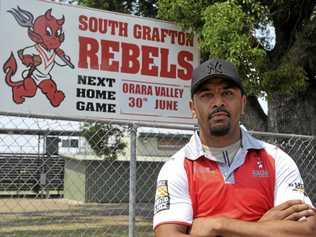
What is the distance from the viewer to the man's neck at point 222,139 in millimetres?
2713

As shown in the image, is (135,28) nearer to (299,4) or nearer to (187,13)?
(187,13)

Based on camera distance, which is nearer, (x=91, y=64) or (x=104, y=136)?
(x=104, y=136)

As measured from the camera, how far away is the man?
2.58 metres

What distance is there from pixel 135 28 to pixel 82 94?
140cm

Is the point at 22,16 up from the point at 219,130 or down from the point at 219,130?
up

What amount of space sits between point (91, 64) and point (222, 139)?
555 centimetres

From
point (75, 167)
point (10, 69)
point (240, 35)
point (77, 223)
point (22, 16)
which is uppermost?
point (22, 16)

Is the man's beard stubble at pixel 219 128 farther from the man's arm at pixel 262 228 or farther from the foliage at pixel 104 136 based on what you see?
the foliage at pixel 104 136

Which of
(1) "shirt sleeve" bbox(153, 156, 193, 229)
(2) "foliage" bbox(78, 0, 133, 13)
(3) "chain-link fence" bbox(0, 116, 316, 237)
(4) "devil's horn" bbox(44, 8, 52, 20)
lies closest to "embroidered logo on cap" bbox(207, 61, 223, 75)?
(1) "shirt sleeve" bbox(153, 156, 193, 229)

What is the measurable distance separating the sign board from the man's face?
4.64 m

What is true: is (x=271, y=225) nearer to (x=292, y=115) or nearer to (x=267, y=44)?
(x=292, y=115)

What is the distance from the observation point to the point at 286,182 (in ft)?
8.85

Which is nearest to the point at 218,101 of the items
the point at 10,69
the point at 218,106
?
the point at 218,106

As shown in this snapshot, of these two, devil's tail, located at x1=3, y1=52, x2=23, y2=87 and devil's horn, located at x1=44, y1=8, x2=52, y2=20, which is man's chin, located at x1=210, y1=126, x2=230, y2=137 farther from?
devil's horn, located at x1=44, y1=8, x2=52, y2=20
